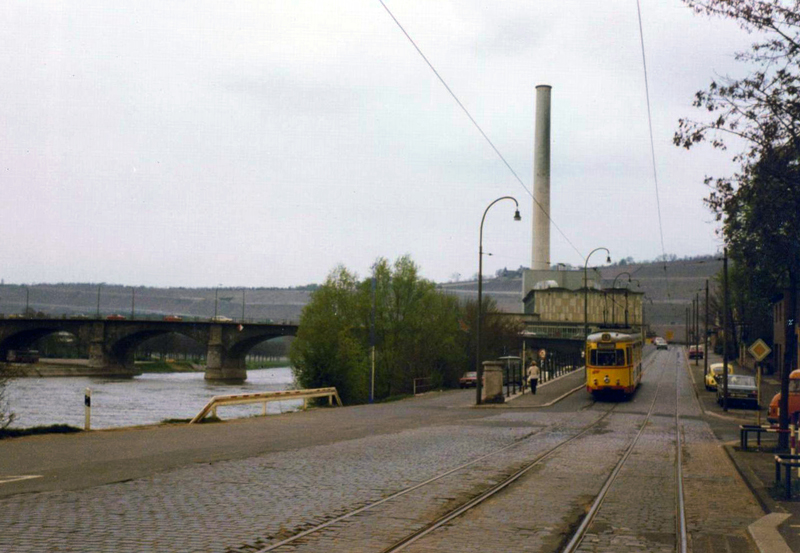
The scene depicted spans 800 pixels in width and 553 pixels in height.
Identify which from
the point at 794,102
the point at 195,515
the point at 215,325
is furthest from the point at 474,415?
the point at 215,325

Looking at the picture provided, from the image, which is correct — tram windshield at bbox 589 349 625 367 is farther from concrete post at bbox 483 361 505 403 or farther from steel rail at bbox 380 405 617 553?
steel rail at bbox 380 405 617 553

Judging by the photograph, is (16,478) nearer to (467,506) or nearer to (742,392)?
(467,506)

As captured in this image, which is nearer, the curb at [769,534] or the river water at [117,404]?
the curb at [769,534]

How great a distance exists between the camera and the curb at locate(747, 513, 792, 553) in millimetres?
8562

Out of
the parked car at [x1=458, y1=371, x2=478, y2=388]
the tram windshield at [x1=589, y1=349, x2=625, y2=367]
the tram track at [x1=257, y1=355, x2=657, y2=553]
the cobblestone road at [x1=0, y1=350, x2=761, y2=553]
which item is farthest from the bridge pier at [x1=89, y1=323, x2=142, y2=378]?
the tram track at [x1=257, y1=355, x2=657, y2=553]

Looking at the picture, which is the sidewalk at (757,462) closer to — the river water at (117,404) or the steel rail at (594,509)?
the steel rail at (594,509)

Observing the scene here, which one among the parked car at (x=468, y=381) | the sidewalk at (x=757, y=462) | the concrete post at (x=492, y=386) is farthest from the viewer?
the parked car at (x=468, y=381)

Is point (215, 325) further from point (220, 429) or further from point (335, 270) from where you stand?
point (220, 429)

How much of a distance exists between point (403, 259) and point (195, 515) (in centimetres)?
6078

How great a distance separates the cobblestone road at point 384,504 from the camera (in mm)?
8492

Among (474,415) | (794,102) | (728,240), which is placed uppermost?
(794,102)

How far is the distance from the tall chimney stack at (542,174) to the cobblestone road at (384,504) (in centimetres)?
11229

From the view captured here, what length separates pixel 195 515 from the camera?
31.6 feet

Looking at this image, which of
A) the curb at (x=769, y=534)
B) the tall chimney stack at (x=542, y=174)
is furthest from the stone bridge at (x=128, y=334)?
the curb at (x=769, y=534)
